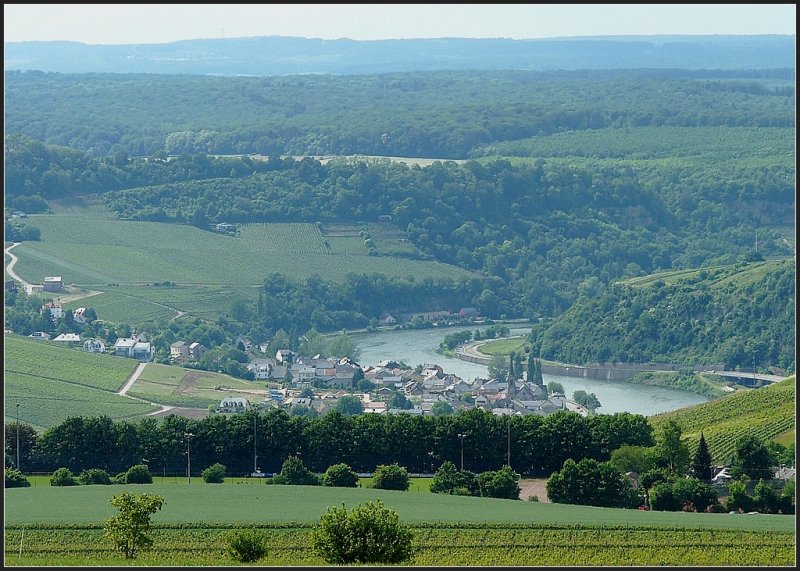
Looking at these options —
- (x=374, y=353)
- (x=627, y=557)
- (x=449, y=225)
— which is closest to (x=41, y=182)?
(x=449, y=225)

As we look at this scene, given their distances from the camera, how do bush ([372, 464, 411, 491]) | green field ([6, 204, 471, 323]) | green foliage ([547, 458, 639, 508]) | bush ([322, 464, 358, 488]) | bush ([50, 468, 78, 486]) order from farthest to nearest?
green field ([6, 204, 471, 323]) → bush ([50, 468, 78, 486]) → bush ([322, 464, 358, 488]) → bush ([372, 464, 411, 491]) → green foliage ([547, 458, 639, 508])

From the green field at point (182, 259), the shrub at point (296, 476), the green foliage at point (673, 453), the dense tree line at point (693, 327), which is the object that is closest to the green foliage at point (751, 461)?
the green foliage at point (673, 453)

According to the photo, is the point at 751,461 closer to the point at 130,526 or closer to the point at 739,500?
the point at 739,500

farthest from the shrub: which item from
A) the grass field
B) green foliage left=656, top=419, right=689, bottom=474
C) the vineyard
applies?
the grass field

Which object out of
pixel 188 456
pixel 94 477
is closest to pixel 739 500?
pixel 188 456

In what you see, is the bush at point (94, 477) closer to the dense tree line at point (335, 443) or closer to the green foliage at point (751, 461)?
the dense tree line at point (335, 443)

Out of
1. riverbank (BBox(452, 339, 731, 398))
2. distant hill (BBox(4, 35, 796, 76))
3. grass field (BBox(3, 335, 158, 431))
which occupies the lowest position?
riverbank (BBox(452, 339, 731, 398))

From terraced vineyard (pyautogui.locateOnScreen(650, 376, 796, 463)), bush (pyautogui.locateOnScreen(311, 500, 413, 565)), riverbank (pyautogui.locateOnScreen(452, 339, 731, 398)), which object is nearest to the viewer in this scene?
bush (pyautogui.locateOnScreen(311, 500, 413, 565))

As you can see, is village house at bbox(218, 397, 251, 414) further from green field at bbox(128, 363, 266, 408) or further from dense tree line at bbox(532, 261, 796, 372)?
dense tree line at bbox(532, 261, 796, 372)
